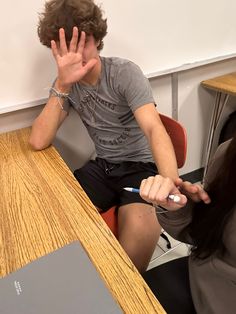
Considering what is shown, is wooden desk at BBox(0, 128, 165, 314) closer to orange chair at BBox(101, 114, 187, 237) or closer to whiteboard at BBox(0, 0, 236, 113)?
orange chair at BBox(101, 114, 187, 237)

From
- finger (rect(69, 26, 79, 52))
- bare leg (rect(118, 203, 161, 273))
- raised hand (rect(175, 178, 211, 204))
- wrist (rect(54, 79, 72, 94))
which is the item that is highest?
finger (rect(69, 26, 79, 52))

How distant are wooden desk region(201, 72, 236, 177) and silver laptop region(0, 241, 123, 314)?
1.39m

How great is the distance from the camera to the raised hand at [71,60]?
1191 mm

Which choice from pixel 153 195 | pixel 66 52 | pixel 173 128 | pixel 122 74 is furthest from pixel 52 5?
pixel 153 195

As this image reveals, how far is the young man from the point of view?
1173mm

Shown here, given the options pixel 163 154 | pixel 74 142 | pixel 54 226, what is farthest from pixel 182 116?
pixel 54 226

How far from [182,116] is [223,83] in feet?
1.07

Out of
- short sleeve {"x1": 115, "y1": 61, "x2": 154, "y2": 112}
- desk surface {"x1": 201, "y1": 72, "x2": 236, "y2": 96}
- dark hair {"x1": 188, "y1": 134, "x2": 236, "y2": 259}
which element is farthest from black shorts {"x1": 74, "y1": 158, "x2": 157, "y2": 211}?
desk surface {"x1": 201, "y1": 72, "x2": 236, "y2": 96}

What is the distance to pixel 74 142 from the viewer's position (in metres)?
1.75

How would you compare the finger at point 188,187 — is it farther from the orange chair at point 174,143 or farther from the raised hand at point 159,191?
the orange chair at point 174,143

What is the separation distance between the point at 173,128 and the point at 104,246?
70 centimetres

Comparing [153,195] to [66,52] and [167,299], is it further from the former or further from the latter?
[66,52]

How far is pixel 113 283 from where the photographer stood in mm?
628

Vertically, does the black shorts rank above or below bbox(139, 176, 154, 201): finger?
below
